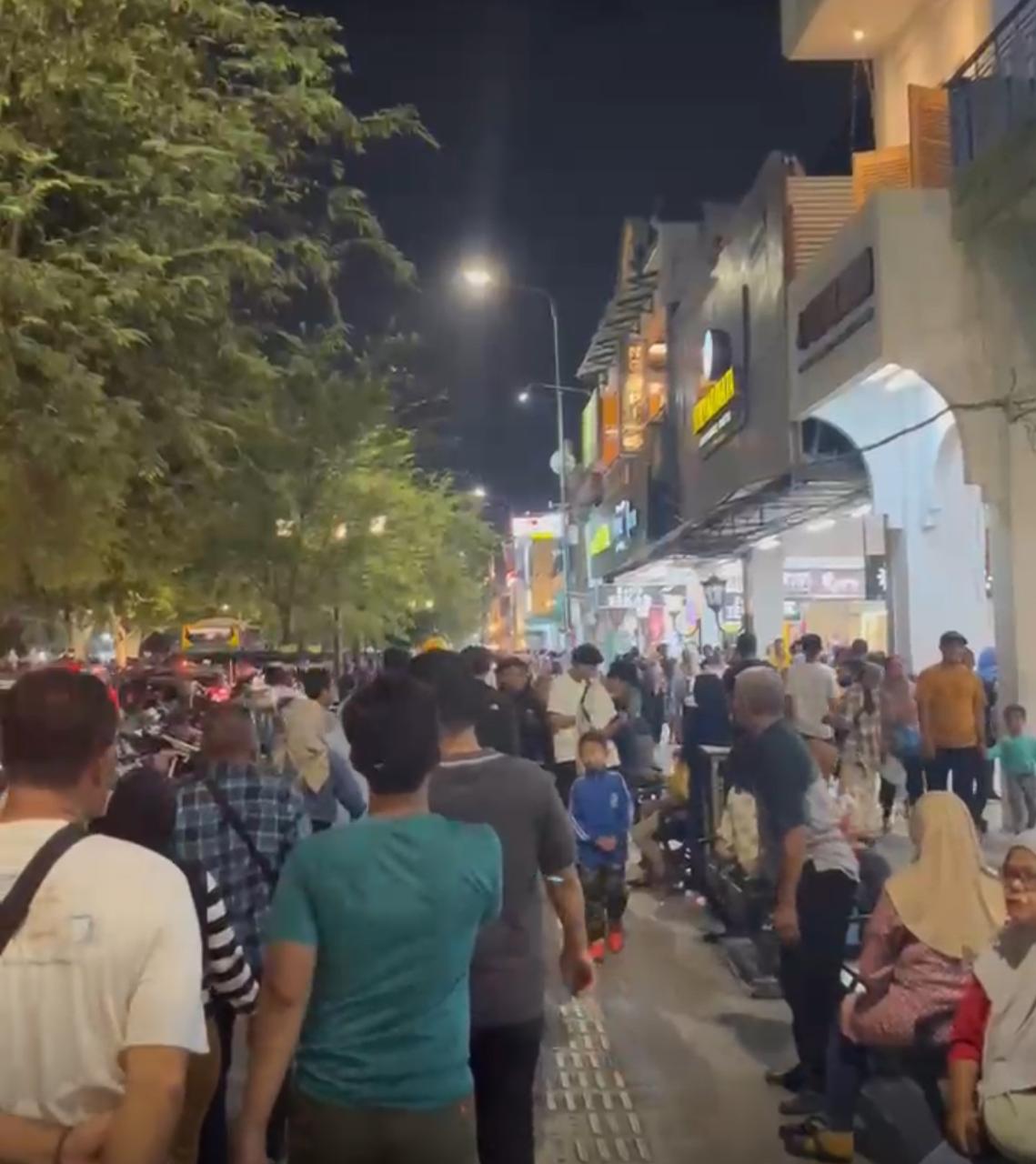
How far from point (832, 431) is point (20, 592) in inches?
359

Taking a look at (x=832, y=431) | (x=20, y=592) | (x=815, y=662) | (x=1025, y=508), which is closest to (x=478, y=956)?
(x=815, y=662)

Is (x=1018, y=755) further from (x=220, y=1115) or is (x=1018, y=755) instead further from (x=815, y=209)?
(x=220, y=1115)

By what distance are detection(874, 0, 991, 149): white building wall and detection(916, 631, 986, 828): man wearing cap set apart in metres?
5.93

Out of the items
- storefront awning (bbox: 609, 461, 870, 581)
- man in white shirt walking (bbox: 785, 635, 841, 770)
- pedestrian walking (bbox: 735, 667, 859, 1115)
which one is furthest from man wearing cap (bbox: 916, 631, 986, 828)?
pedestrian walking (bbox: 735, 667, 859, 1115)

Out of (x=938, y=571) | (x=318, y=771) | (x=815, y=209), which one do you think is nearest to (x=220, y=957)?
(x=318, y=771)

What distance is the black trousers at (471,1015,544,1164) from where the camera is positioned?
4.37 metres

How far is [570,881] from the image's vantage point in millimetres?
4613

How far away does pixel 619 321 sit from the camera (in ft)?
141

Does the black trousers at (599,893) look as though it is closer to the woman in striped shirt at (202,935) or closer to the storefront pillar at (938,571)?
the woman in striped shirt at (202,935)

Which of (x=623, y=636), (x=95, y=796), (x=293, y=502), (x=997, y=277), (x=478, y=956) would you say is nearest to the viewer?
(x=95, y=796)

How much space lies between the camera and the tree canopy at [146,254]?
10000 millimetres

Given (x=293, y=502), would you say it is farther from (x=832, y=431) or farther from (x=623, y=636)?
(x=623, y=636)

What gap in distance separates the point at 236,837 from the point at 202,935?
4.18 ft

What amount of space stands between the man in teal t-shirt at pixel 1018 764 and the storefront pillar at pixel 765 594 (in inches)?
432
